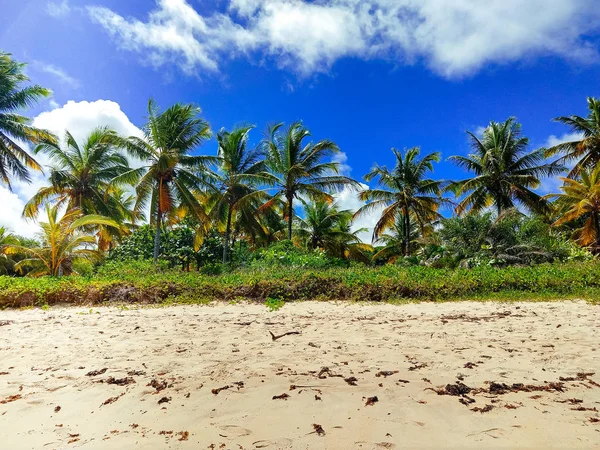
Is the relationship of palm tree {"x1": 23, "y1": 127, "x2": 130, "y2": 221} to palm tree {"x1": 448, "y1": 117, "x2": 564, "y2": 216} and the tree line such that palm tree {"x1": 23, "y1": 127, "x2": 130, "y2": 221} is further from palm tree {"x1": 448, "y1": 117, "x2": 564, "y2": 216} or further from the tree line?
palm tree {"x1": 448, "y1": 117, "x2": 564, "y2": 216}

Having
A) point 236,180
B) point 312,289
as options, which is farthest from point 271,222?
point 312,289

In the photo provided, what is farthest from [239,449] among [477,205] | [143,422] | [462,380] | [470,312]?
[477,205]

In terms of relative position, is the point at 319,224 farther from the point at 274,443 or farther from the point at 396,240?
the point at 274,443

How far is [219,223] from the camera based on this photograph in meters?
21.2

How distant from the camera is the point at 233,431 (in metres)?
2.72

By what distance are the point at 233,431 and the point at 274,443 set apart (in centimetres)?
35

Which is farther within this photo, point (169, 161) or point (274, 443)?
point (169, 161)

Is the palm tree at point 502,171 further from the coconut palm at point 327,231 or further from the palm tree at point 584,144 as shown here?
the coconut palm at point 327,231

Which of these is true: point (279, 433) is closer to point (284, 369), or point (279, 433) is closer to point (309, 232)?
point (284, 369)

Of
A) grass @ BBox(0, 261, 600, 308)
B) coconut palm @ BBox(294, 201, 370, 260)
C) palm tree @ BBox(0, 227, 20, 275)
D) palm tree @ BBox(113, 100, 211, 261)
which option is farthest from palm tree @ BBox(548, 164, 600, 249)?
palm tree @ BBox(0, 227, 20, 275)

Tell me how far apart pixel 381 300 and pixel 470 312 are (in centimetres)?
249

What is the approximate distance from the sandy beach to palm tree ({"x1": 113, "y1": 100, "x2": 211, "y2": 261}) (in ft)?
38.4

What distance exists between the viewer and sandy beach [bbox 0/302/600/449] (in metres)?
2.66

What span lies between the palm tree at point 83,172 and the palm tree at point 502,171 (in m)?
19.5
